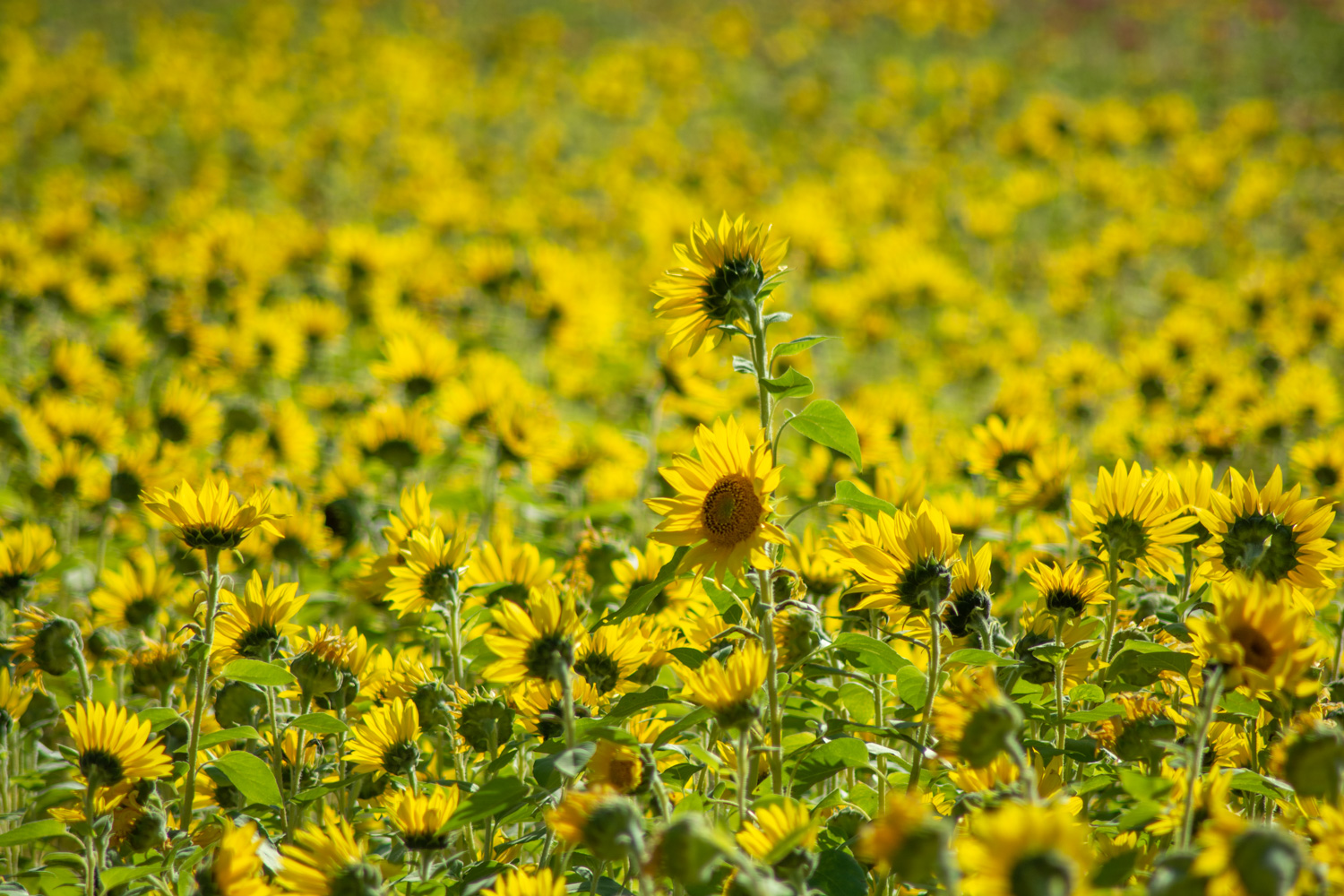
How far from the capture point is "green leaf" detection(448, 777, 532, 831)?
159cm

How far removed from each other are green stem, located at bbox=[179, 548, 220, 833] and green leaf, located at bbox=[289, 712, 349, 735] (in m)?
0.17

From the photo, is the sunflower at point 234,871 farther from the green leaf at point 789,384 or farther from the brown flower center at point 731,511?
the green leaf at point 789,384

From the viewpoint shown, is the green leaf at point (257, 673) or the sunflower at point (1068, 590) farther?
the sunflower at point (1068, 590)

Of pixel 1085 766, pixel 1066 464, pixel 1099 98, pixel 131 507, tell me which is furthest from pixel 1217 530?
pixel 1099 98

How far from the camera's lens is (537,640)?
183 centimetres

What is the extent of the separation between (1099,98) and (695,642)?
13557mm

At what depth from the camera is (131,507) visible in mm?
3486

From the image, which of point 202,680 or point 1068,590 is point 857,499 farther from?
point 202,680

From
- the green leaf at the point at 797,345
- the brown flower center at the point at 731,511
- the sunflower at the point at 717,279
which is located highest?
the sunflower at the point at 717,279

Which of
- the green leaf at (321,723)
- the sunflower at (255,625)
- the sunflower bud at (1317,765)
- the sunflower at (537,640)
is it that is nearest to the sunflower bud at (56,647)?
the sunflower at (255,625)

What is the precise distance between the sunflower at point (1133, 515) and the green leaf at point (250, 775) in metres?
1.57

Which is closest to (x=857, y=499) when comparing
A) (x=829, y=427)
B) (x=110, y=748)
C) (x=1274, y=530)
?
(x=829, y=427)

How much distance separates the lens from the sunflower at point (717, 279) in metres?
1.86

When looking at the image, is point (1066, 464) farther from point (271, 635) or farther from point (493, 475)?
point (271, 635)
